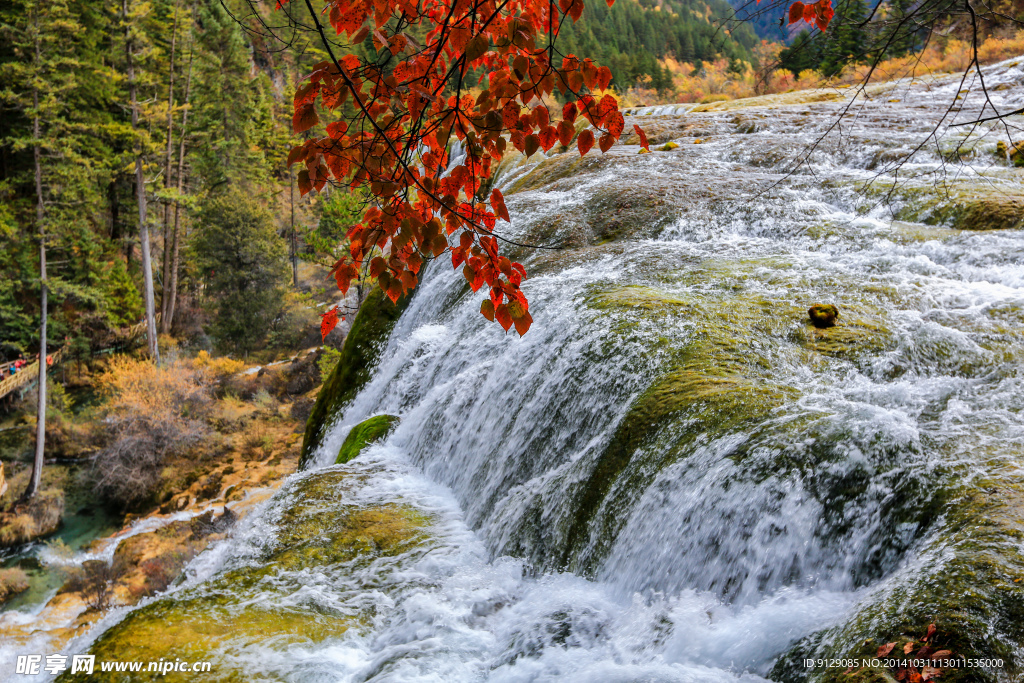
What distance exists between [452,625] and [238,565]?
1.94m

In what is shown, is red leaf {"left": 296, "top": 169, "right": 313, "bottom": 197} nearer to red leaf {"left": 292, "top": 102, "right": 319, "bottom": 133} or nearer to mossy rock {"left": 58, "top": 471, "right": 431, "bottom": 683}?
red leaf {"left": 292, "top": 102, "right": 319, "bottom": 133}

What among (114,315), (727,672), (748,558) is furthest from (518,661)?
(114,315)

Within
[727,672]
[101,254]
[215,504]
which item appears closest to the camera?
[727,672]

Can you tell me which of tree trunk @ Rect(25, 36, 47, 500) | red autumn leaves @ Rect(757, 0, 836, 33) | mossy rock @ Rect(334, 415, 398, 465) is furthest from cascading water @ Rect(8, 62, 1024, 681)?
tree trunk @ Rect(25, 36, 47, 500)

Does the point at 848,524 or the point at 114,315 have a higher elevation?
the point at 114,315

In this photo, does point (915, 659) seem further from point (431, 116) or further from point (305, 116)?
point (305, 116)

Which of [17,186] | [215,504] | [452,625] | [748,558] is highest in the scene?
[17,186]

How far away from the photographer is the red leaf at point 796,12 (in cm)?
270

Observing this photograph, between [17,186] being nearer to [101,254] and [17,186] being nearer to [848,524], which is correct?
[101,254]

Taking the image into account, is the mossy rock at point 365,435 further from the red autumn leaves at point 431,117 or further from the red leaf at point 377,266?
the red leaf at point 377,266

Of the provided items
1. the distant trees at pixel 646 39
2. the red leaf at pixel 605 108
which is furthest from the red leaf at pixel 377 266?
the distant trees at pixel 646 39

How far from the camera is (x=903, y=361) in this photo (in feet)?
13.2

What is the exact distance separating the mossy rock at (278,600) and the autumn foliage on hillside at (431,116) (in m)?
2.37

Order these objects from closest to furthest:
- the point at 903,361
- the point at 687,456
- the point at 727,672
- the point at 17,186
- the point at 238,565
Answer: the point at 727,672 < the point at 687,456 < the point at 903,361 < the point at 238,565 < the point at 17,186
